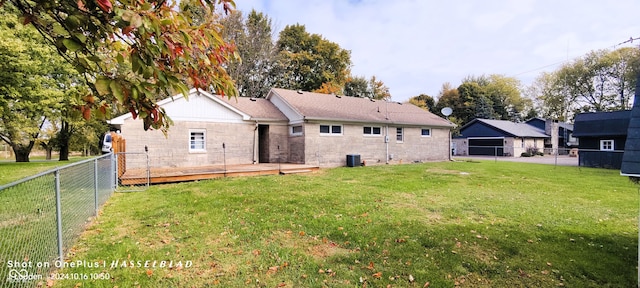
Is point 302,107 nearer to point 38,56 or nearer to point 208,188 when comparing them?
point 208,188

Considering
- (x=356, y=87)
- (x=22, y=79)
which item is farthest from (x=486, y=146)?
(x=22, y=79)

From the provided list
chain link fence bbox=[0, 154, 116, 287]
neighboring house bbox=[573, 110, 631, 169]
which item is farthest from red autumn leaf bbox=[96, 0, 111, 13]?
neighboring house bbox=[573, 110, 631, 169]

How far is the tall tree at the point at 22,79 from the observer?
17.1 meters

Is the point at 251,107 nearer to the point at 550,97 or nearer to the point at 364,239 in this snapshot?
the point at 364,239

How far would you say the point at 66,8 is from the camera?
1.63m

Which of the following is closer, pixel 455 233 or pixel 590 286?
pixel 590 286

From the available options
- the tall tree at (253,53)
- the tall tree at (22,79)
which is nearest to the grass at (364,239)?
the tall tree at (22,79)

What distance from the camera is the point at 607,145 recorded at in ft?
68.3

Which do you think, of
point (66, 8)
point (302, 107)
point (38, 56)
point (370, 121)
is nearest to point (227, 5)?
point (66, 8)

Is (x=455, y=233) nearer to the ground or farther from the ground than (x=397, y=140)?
nearer to the ground

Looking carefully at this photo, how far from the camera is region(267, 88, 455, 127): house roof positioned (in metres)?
17.2

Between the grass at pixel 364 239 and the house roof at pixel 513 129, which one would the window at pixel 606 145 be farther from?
the grass at pixel 364 239

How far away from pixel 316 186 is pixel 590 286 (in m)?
7.46

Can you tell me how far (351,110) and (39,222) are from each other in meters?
17.0
